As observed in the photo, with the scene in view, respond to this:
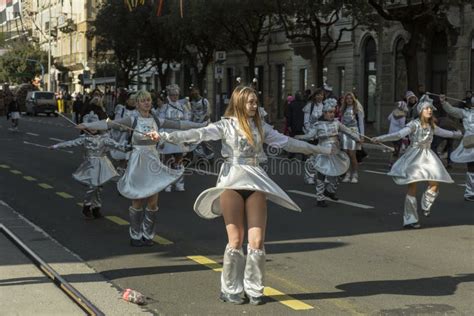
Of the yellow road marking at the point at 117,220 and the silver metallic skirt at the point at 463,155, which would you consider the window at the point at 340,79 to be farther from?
the yellow road marking at the point at 117,220

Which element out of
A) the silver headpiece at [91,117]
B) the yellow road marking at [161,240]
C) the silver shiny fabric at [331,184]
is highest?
the silver headpiece at [91,117]

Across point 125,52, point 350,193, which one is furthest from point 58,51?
point 350,193

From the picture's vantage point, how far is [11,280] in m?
6.72

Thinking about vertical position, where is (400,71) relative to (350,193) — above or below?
above

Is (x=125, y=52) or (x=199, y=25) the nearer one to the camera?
(x=199, y=25)

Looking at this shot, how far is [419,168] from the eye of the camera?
9.97 metres

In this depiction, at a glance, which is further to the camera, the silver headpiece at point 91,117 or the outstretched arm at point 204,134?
the silver headpiece at point 91,117

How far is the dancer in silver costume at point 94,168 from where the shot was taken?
10367mm

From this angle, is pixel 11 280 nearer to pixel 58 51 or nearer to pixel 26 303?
pixel 26 303

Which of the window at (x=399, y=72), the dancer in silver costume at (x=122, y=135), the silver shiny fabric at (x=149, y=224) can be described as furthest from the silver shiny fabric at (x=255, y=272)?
the window at (x=399, y=72)

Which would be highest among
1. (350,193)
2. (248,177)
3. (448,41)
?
(448,41)

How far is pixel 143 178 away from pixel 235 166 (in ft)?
8.51

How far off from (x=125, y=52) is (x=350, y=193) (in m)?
40.8

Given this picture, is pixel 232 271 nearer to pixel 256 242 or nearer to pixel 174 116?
pixel 256 242
